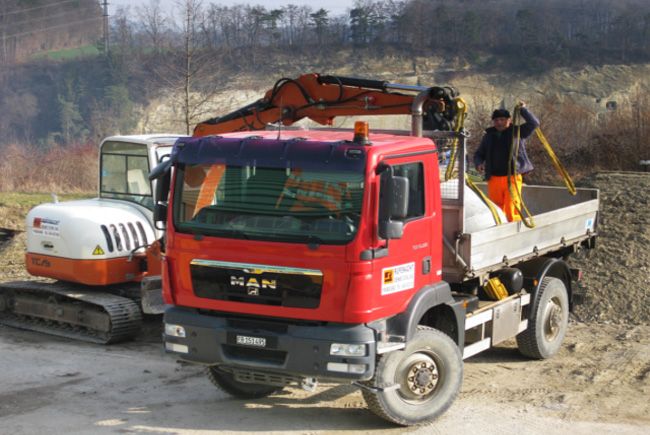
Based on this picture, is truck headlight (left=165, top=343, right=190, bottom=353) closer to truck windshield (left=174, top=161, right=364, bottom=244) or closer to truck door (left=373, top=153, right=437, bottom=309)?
truck windshield (left=174, top=161, right=364, bottom=244)

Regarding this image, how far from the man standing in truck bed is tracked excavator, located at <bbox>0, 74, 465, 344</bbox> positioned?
5.14ft

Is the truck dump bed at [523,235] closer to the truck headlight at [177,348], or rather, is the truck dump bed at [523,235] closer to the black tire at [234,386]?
the black tire at [234,386]

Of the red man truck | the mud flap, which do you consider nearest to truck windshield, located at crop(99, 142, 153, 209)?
the mud flap

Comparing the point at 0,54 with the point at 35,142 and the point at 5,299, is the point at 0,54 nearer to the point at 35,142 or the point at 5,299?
the point at 35,142

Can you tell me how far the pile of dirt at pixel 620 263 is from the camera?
1259 centimetres

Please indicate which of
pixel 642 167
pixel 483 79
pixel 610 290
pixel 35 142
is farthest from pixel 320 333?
pixel 35 142

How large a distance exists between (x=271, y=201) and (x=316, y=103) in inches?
131


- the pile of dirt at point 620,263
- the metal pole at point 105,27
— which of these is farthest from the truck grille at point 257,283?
the metal pole at point 105,27

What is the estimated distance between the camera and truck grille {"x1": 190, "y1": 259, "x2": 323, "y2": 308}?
749cm

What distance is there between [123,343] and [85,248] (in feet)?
4.05

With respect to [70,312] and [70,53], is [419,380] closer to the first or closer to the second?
[70,312]

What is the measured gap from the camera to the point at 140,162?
39.4ft

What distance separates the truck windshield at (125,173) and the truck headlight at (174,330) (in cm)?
420

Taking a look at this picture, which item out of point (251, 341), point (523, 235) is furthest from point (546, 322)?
point (251, 341)
